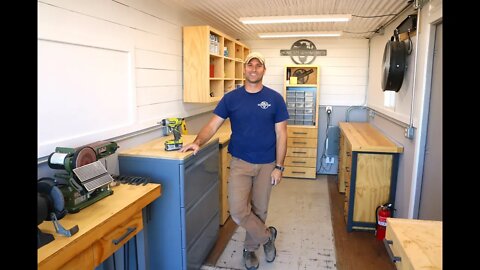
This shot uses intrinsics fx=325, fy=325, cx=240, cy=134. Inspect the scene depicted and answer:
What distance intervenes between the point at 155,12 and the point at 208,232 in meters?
2.10

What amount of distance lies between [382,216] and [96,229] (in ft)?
9.25

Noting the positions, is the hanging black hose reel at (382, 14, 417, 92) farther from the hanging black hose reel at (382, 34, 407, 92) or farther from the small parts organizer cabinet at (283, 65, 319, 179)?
the small parts organizer cabinet at (283, 65, 319, 179)

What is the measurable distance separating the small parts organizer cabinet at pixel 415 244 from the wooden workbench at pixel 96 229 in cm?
130

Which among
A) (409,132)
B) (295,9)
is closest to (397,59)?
(409,132)

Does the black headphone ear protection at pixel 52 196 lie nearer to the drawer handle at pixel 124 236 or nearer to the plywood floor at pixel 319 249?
the drawer handle at pixel 124 236

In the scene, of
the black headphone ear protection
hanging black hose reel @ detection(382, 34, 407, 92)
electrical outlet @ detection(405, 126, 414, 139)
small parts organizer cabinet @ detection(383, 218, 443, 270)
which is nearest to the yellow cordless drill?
the black headphone ear protection

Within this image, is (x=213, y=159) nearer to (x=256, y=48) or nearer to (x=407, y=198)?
(x=407, y=198)

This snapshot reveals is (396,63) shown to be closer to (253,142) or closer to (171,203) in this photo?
(253,142)

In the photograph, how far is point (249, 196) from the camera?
9.50ft

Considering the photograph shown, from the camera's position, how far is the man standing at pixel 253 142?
2.71 m

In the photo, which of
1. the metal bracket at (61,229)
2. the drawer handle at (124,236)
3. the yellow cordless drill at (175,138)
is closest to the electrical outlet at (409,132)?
the yellow cordless drill at (175,138)

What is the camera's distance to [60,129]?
199cm

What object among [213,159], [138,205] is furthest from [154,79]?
[138,205]
